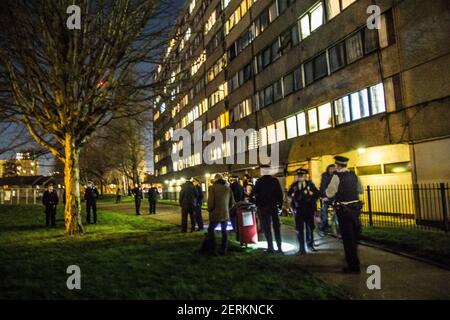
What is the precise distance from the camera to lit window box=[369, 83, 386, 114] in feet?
51.2

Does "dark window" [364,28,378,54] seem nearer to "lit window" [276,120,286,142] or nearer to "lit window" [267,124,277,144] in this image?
"lit window" [276,120,286,142]

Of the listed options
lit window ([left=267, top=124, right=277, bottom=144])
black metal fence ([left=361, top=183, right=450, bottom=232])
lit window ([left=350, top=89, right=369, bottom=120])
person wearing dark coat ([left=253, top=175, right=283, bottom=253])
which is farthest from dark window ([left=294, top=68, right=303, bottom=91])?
person wearing dark coat ([left=253, top=175, right=283, bottom=253])

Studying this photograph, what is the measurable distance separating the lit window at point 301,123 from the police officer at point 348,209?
14976 millimetres

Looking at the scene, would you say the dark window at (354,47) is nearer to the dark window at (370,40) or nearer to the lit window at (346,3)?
the dark window at (370,40)

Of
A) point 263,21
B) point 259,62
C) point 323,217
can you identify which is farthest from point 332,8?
point 323,217

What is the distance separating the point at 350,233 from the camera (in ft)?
22.0

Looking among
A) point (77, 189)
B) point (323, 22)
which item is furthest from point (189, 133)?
point (77, 189)

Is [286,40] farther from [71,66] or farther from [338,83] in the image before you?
[71,66]

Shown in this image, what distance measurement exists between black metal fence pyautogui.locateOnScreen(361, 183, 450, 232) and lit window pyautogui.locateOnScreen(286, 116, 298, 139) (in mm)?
7215

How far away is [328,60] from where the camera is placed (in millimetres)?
19141

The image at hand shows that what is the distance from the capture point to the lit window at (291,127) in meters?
22.6

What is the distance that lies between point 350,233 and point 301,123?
15.8 metres

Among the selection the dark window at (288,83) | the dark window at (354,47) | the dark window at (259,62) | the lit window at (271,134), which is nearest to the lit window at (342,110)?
the dark window at (354,47)
